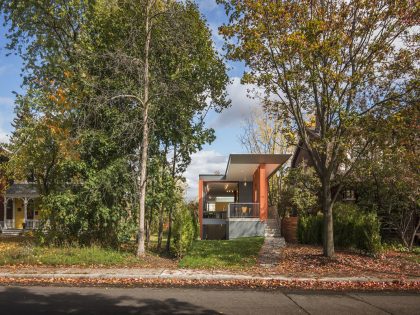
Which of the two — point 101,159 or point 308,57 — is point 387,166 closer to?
point 308,57

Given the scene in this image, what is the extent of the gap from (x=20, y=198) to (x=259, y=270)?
29.5m

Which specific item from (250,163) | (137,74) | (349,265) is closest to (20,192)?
(250,163)

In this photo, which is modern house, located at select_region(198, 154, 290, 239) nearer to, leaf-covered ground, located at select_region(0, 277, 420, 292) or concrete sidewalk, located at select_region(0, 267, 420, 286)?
concrete sidewalk, located at select_region(0, 267, 420, 286)

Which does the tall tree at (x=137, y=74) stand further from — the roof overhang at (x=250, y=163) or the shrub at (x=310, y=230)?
the shrub at (x=310, y=230)

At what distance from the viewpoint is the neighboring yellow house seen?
34.9 meters

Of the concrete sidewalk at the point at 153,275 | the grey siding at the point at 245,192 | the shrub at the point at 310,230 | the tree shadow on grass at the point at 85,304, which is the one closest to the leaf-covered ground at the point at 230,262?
the concrete sidewalk at the point at 153,275

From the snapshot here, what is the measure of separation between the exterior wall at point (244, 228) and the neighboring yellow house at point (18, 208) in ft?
57.8

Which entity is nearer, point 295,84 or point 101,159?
point 295,84

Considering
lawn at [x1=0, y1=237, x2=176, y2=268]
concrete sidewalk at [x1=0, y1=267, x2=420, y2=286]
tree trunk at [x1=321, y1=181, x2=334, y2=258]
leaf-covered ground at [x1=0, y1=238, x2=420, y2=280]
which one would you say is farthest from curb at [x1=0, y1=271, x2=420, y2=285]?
tree trunk at [x1=321, y1=181, x2=334, y2=258]

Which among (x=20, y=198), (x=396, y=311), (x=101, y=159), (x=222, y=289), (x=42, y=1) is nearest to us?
(x=396, y=311)

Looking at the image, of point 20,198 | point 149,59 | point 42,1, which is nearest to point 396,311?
point 149,59

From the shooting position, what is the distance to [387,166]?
1753 centimetres

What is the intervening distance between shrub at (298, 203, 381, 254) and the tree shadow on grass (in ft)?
32.3

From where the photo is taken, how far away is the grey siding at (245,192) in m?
34.0
